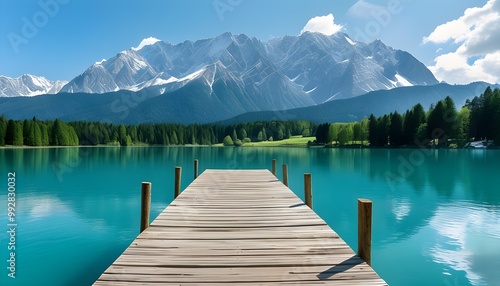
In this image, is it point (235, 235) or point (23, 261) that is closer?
point (235, 235)

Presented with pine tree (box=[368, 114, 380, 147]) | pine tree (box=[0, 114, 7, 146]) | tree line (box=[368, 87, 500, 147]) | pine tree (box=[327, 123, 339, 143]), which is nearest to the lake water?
tree line (box=[368, 87, 500, 147])

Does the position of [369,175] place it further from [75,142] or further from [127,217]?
[75,142]

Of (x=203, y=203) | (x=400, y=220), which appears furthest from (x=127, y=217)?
(x=400, y=220)

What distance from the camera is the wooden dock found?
18.7 ft

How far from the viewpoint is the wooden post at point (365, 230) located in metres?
6.77

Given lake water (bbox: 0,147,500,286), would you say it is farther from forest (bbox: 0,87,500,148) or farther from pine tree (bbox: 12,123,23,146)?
pine tree (bbox: 12,123,23,146)

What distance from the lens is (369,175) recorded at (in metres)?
38.9

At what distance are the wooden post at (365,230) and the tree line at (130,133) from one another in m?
113

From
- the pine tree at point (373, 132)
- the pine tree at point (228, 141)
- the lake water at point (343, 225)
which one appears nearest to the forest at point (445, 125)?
the pine tree at point (373, 132)

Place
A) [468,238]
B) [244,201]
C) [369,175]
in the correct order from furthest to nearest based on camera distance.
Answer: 1. [369,175]
2. [468,238]
3. [244,201]

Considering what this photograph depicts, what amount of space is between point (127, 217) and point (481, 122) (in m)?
97.7

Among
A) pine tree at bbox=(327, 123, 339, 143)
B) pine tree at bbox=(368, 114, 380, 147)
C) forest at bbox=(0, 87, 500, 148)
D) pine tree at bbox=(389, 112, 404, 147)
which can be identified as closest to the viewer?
forest at bbox=(0, 87, 500, 148)

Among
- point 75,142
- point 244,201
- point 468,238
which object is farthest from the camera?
point 75,142

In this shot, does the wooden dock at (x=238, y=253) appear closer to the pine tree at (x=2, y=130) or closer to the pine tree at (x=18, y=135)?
the pine tree at (x=2, y=130)
